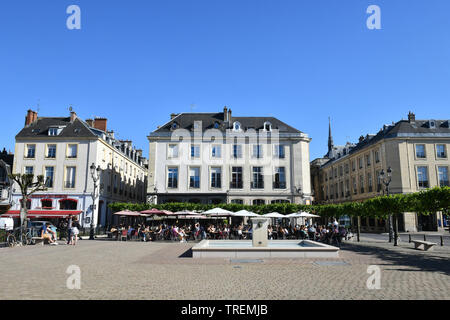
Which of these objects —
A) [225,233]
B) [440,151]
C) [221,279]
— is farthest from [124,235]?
[440,151]

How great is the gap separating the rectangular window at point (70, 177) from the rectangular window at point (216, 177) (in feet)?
48.0

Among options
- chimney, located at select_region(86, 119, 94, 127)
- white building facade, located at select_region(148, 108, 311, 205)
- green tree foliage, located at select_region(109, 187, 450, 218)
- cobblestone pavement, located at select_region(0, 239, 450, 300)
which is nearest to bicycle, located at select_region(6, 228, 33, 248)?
cobblestone pavement, located at select_region(0, 239, 450, 300)

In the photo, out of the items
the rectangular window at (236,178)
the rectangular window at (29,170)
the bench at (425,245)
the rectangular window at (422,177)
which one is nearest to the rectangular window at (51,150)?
the rectangular window at (29,170)

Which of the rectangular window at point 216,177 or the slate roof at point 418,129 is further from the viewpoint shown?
the slate roof at point 418,129

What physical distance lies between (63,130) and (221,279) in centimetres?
3337

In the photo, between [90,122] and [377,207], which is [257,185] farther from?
[90,122]

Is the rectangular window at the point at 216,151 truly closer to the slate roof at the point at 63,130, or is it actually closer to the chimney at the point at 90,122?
the slate roof at the point at 63,130

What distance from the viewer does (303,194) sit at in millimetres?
36906

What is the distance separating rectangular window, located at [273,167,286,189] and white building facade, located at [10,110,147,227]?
743 inches

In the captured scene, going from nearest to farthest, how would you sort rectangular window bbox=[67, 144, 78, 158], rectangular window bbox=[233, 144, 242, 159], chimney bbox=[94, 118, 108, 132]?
rectangular window bbox=[67, 144, 78, 158]
rectangular window bbox=[233, 144, 242, 159]
chimney bbox=[94, 118, 108, 132]

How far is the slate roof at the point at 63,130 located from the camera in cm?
3591

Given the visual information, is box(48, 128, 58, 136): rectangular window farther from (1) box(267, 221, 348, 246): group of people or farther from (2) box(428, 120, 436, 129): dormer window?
(2) box(428, 120, 436, 129): dormer window

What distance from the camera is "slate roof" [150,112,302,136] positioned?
1529 inches
